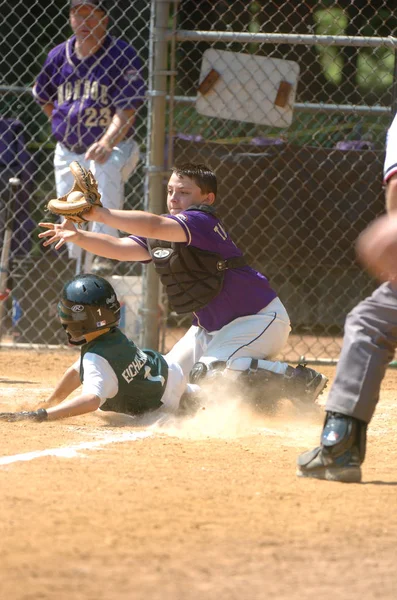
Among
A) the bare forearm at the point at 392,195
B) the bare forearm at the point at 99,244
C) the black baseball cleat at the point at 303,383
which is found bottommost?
the black baseball cleat at the point at 303,383

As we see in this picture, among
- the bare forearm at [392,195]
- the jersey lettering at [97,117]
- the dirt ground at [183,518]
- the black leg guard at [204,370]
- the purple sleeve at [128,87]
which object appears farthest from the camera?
the jersey lettering at [97,117]

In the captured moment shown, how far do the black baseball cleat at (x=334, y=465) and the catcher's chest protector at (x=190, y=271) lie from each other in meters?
1.85

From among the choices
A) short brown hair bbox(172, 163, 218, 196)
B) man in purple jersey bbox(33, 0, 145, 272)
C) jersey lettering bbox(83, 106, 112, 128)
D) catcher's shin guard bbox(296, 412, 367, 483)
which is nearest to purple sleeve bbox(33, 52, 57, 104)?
man in purple jersey bbox(33, 0, 145, 272)

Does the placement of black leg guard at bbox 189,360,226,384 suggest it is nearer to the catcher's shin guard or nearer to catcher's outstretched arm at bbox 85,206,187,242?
catcher's outstretched arm at bbox 85,206,187,242

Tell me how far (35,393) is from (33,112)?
14.5 feet

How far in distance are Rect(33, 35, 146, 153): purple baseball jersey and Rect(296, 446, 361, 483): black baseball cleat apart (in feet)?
13.6

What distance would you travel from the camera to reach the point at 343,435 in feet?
11.1

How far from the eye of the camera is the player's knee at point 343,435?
11.1ft

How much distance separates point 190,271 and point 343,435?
1.97 m

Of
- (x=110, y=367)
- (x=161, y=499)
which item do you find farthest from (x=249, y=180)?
(x=161, y=499)

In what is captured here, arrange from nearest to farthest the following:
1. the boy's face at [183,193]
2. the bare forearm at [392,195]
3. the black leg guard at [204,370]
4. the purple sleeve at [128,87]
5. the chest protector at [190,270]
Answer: the bare forearm at [392,195] < the black leg guard at [204,370] < the chest protector at [190,270] < the boy's face at [183,193] < the purple sleeve at [128,87]

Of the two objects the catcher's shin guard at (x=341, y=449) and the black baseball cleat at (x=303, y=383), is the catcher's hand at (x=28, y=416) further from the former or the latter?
the catcher's shin guard at (x=341, y=449)

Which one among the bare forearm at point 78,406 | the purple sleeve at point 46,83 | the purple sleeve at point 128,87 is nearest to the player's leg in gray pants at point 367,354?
the bare forearm at point 78,406

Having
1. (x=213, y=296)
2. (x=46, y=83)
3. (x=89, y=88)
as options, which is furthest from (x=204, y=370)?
(x=46, y=83)
